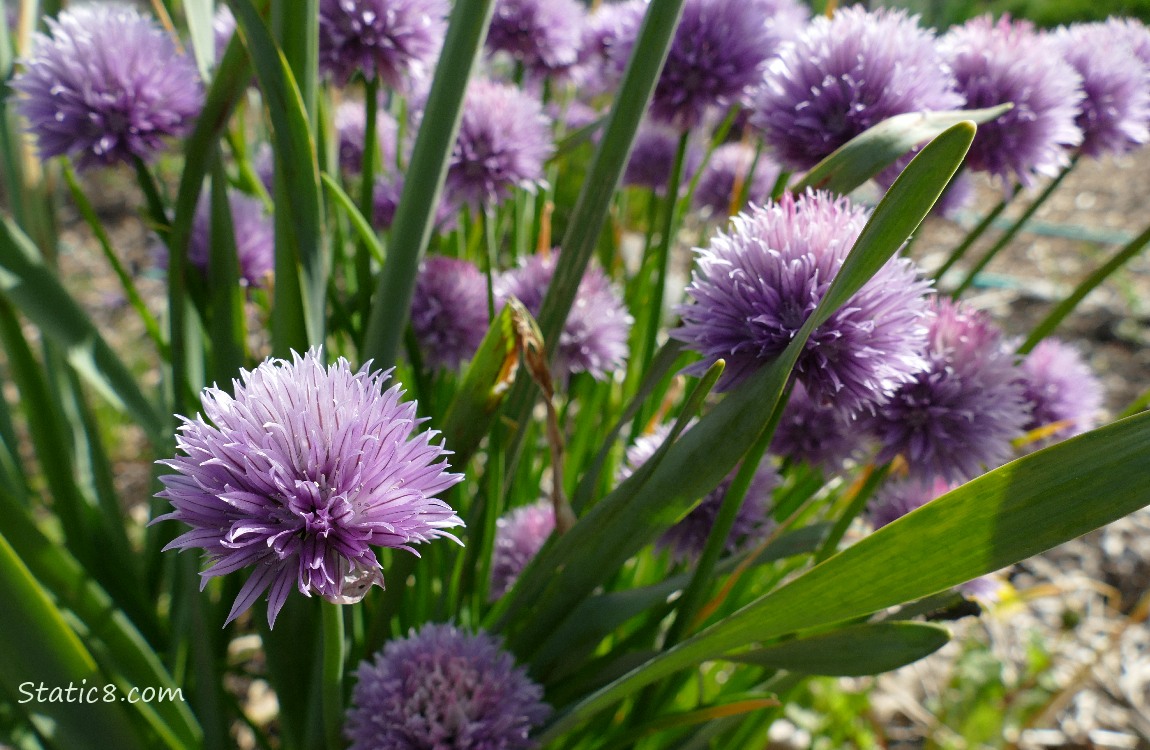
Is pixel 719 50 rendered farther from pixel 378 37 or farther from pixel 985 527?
pixel 985 527

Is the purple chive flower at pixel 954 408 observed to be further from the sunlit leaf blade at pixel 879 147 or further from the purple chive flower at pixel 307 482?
the purple chive flower at pixel 307 482

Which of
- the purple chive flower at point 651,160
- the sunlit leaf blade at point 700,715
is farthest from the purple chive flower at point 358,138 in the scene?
the sunlit leaf blade at point 700,715

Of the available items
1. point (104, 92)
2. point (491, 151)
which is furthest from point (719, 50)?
point (104, 92)

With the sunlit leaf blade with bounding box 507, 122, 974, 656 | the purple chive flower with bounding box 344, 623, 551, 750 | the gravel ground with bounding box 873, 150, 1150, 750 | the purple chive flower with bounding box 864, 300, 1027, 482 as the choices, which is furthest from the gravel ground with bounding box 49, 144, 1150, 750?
the purple chive flower with bounding box 344, 623, 551, 750

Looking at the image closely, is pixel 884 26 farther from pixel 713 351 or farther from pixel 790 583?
pixel 790 583

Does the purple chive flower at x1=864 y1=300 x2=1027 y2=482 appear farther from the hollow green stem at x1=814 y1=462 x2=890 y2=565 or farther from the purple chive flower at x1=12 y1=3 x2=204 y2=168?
the purple chive flower at x1=12 y1=3 x2=204 y2=168
